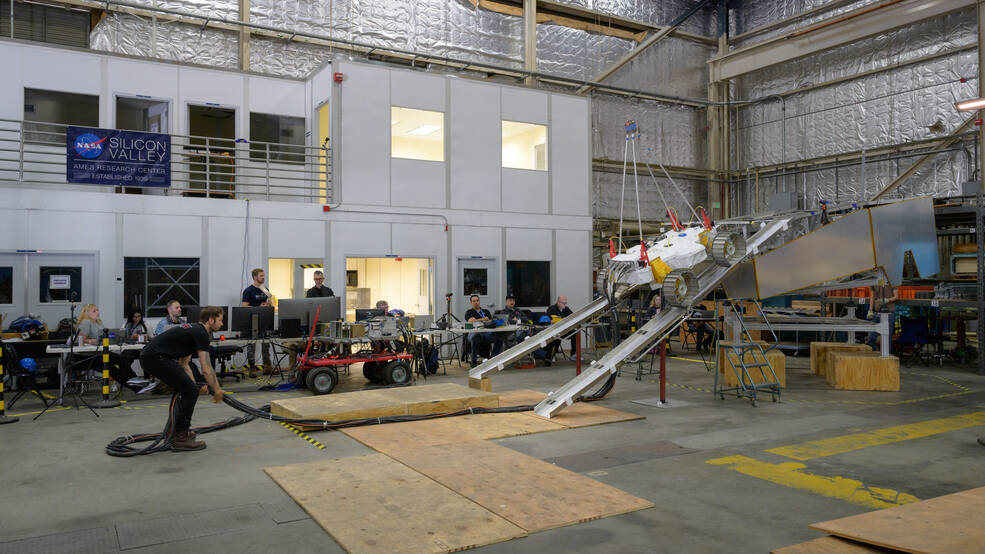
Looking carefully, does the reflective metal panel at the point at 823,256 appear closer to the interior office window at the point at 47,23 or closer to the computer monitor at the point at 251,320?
the computer monitor at the point at 251,320

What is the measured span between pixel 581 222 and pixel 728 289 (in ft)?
21.7

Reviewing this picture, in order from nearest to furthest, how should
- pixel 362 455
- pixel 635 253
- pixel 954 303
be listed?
pixel 362 455 < pixel 635 253 < pixel 954 303

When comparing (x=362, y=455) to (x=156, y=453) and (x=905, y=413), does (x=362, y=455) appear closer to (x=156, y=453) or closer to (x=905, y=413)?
(x=156, y=453)

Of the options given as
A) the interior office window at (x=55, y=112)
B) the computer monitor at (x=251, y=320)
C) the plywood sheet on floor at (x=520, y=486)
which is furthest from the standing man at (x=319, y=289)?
the plywood sheet on floor at (x=520, y=486)

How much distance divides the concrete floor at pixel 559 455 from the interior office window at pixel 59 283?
2.87 metres

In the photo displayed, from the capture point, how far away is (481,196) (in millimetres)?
16375

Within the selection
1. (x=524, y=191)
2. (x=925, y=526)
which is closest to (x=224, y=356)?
(x=524, y=191)

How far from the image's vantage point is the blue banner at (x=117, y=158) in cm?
1205

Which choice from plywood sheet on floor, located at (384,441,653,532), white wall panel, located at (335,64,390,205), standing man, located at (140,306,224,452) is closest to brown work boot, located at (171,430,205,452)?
standing man, located at (140,306,224,452)

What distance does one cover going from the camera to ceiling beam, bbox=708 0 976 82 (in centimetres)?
1844

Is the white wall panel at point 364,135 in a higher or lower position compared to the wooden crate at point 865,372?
higher

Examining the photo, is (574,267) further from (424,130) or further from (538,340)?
(538,340)

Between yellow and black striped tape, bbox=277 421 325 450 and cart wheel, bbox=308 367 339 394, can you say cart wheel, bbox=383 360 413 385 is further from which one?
yellow and black striped tape, bbox=277 421 325 450

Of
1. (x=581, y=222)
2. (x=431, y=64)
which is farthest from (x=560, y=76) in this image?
(x=581, y=222)
